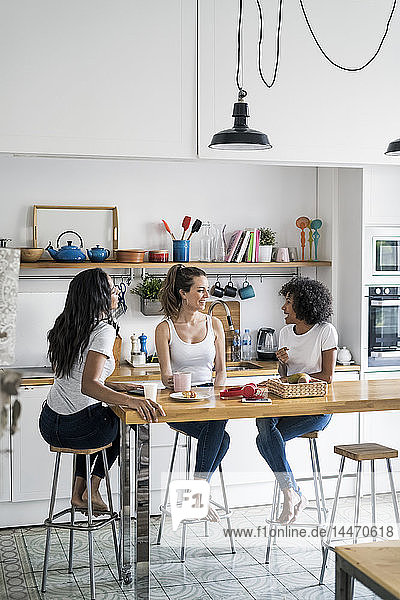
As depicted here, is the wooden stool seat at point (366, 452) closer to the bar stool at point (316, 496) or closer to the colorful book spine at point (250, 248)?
the bar stool at point (316, 496)

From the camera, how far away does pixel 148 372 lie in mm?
5121

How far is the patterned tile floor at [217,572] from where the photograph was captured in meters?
3.70

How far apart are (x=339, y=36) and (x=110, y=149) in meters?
1.58

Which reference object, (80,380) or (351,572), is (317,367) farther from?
→ (351,572)

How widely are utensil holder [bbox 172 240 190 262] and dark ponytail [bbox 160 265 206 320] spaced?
0.98m

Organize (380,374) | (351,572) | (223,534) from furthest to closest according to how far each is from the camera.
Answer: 1. (380,374)
2. (223,534)
3. (351,572)

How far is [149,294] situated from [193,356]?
116 centimetres

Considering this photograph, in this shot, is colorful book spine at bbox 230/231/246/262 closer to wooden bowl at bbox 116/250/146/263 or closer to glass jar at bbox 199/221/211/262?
glass jar at bbox 199/221/211/262

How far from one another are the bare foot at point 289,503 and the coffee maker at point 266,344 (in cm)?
178

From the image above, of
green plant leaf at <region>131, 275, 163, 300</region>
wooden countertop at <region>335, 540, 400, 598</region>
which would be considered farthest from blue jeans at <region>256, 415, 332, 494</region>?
green plant leaf at <region>131, 275, 163, 300</region>

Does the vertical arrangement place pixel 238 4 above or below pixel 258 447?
above

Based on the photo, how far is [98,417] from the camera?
154 inches

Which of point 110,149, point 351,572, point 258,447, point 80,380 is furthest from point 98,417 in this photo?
point 351,572

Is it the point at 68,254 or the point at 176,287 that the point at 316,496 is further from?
the point at 68,254
